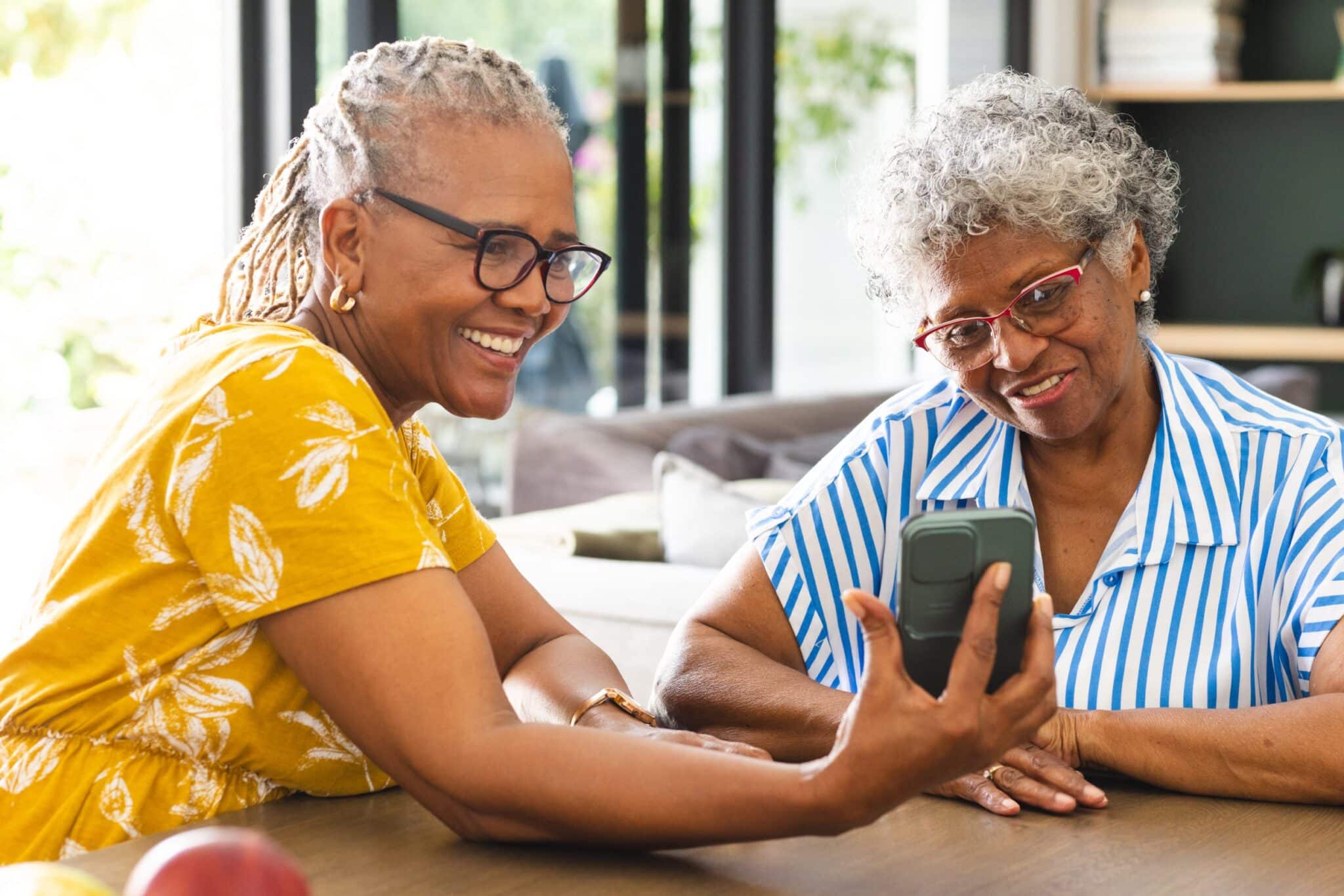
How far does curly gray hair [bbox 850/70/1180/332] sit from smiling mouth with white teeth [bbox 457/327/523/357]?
0.46m

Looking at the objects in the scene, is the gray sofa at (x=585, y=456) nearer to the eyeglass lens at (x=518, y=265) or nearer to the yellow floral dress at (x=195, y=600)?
the eyeglass lens at (x=518, y=265)

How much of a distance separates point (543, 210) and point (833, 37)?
369cm

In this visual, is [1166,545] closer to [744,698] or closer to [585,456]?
[744,698]

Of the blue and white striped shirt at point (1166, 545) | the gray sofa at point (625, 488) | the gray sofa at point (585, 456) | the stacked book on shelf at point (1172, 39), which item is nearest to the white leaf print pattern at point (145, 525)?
the blue and white striped shirt at point (1166, 545)

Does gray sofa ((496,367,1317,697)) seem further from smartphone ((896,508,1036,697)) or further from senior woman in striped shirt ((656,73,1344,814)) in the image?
smartphone ((896,508,1036,697))

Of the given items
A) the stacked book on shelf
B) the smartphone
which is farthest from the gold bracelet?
the stacked book on shelf

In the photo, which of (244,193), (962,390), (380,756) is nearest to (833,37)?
(244,193)

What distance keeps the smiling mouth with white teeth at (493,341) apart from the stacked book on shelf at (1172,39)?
4.19m

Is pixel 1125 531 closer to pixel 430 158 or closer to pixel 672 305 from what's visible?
pixel 430 158

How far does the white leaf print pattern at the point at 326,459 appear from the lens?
38.7 inches

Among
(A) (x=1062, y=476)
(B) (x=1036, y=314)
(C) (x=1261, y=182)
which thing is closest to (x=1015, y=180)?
(B) (x=1036, y=314)

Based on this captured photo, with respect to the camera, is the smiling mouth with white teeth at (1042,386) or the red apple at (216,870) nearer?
the red apple at (216,870)

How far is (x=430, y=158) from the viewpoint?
44.0 inches

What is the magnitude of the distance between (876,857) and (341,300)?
0.58m
